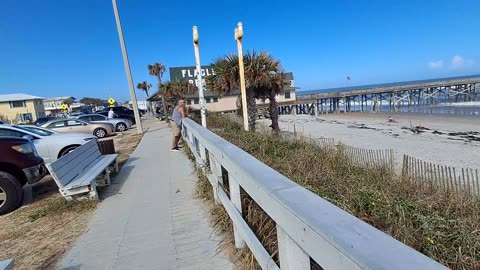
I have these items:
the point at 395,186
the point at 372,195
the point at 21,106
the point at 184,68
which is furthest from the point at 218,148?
the point at 21,106

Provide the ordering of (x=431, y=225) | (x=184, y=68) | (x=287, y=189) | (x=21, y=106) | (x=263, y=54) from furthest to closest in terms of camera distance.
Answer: (x=21, y=106), (x=184, y=68), (x=263, y=54), (x=431, y=225), (x=287, y=189)

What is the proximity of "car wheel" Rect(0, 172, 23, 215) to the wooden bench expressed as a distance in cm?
100

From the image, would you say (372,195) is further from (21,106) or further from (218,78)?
(21,106)

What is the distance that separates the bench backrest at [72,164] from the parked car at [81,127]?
40.2ft

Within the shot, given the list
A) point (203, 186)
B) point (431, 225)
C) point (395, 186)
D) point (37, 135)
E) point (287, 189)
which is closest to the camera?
point (287, 189)

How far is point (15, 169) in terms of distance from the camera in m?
5.45

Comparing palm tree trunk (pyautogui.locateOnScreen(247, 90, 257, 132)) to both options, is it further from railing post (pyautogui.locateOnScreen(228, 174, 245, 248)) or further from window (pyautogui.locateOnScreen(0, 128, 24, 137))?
railing post (pyautogui.locateOnScreen(228, 174, 245, 248))

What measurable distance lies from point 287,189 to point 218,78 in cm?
1194

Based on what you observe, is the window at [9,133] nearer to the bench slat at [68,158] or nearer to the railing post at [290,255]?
the bench slat at [68,158]

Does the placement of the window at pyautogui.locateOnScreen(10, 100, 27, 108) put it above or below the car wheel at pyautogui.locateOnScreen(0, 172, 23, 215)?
above

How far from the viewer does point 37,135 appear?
8.98 meters

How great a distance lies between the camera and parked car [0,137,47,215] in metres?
5.10

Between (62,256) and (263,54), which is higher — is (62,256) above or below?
below

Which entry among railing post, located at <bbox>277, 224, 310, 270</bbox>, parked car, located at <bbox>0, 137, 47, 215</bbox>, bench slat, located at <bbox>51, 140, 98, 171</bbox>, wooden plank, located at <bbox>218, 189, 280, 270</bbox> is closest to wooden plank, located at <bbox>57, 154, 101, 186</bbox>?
bench slat, located at <bbox>51, 140, 98, 171</bbox>
